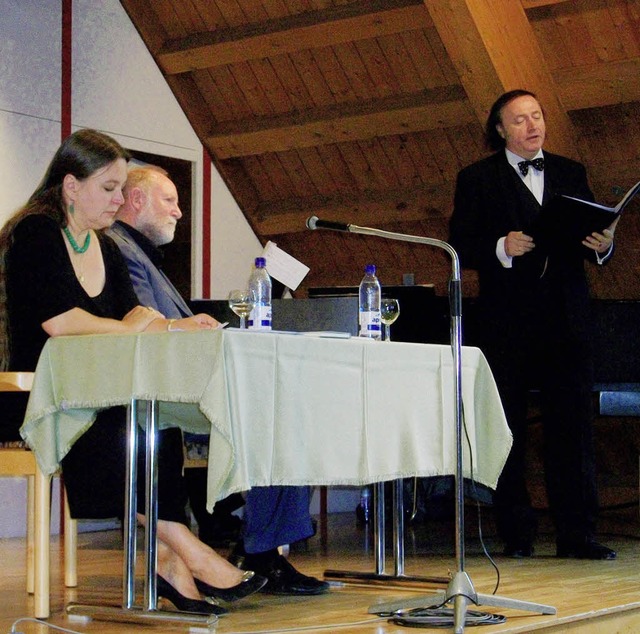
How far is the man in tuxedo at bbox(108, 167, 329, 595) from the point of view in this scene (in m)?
3.17

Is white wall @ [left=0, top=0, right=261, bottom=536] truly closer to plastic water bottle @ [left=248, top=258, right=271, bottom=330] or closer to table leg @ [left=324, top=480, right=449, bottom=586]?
plastic water bottle @ [left=248, top=258, right=271, bottom=330]

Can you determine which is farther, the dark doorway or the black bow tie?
the dark doorway

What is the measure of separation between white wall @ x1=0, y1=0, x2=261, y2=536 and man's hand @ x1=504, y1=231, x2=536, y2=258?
2522 millimetres

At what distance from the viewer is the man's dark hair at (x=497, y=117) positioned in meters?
4.30

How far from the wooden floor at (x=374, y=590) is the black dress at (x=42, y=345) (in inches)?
11.0

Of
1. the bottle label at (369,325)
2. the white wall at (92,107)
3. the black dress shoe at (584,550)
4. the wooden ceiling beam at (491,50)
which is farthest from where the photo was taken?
the white wall at (92,107)

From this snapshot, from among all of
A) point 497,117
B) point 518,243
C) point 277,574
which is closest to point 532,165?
point 497,117

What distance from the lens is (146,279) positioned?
361cm

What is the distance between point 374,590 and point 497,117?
1.95 m

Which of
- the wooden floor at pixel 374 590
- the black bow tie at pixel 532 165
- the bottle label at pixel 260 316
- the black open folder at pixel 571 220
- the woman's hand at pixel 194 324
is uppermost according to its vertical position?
the black bow tie at pixel 532 165

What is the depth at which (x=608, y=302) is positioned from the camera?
4.76 metres

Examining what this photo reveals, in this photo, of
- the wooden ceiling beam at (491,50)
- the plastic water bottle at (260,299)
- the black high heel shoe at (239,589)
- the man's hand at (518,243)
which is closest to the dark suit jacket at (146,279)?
the plastic water bottle at (260,299)

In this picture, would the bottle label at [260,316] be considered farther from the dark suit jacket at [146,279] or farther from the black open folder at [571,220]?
the black open folder at [571,220]

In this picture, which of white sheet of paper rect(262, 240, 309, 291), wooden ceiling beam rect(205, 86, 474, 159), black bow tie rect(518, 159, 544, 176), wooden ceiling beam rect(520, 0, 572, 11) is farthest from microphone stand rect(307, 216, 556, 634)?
wooden ceiling beam rect(205, 86, 474, 159)
